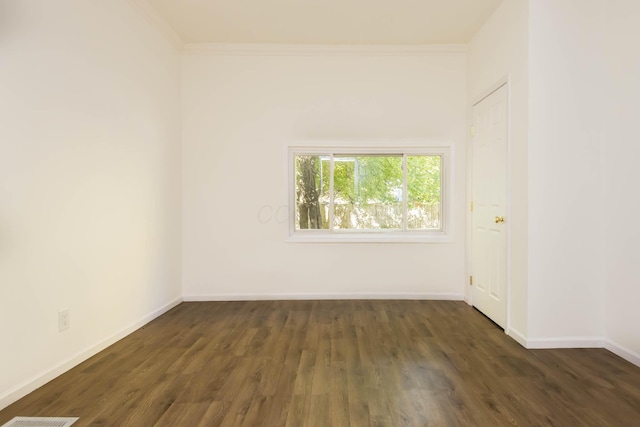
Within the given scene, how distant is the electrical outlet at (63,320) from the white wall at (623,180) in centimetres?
411

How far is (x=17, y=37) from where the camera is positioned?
2.07 metres

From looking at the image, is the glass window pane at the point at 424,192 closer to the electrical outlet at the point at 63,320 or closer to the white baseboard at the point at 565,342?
the white baseboard at the point at 565,342

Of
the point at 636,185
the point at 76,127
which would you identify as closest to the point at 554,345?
the point at 636,185

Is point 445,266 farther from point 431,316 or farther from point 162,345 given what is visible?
point 162,345

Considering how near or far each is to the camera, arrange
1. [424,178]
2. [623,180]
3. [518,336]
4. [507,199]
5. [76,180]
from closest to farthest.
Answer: [76,180] → [623,180] → [518,336] → [507,199] → [424,178]

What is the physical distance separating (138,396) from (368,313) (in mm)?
2277

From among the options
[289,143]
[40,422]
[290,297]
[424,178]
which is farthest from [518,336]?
[40,422]

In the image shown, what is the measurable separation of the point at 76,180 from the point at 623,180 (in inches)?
162

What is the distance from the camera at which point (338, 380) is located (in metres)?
2.26

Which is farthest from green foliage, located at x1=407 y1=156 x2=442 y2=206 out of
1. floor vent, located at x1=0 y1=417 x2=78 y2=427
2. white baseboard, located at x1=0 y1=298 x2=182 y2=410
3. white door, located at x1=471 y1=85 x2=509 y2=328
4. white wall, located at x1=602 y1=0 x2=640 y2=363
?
floor vent, located at x1=0 y1=417 x2=78 y2=427

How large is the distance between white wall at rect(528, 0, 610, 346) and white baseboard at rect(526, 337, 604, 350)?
10 mm

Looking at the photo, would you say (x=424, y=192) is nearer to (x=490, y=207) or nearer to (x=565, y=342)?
(x=490, y=207)

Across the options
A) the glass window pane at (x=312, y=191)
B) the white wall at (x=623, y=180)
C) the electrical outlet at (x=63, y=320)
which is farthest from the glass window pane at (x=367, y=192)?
the electrical outlet at (x=63, y=320)

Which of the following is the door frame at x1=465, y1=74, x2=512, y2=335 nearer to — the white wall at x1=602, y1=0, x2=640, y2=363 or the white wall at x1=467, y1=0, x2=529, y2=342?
the white wall at x1=467, y1=0, x2=529, y2=342
